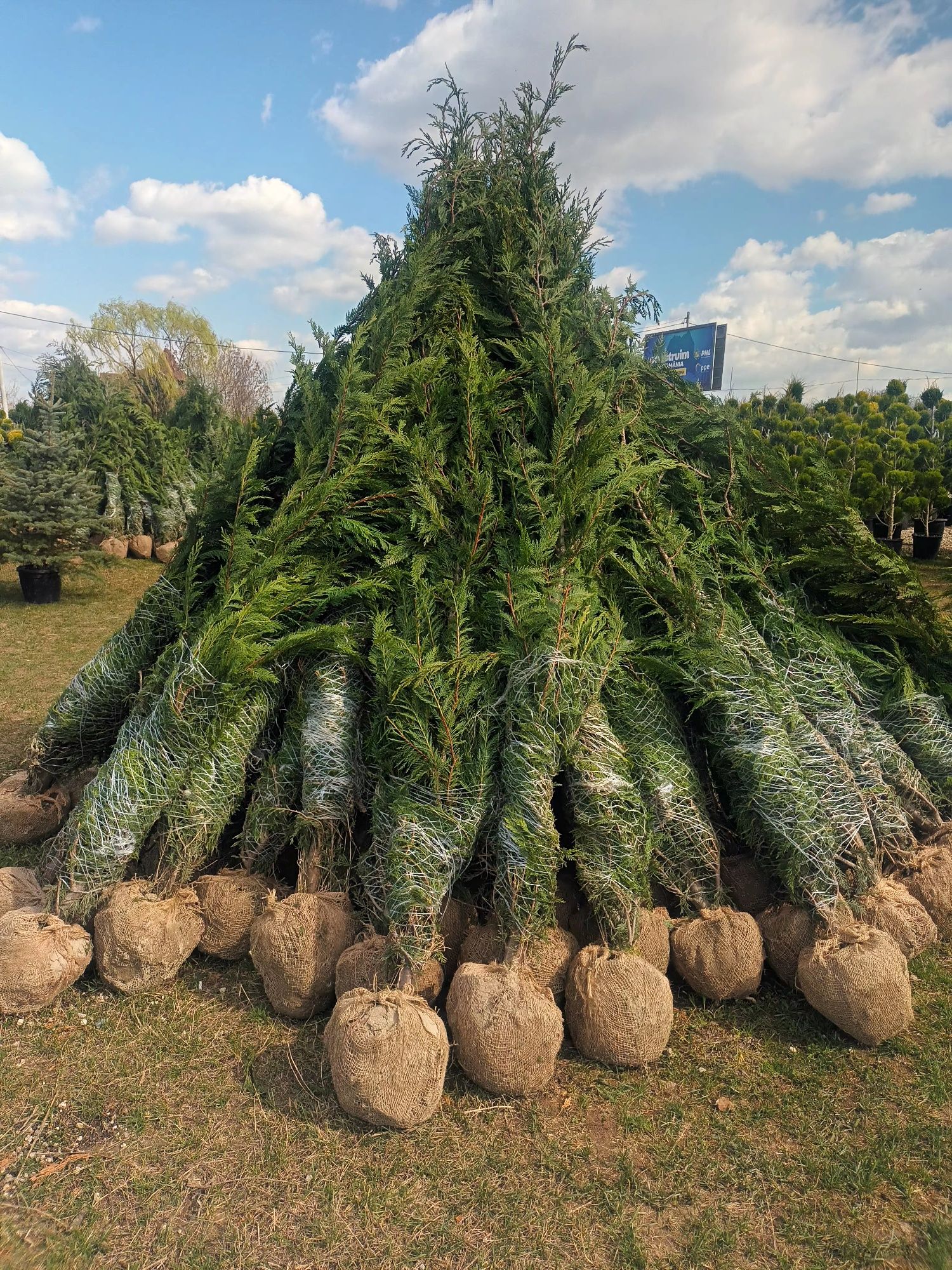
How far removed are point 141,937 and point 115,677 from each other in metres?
1.32

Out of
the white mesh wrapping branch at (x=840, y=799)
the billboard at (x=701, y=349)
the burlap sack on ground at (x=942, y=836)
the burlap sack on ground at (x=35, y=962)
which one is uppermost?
the billboard at (x=701, y=349)

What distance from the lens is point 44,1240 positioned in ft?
7.50

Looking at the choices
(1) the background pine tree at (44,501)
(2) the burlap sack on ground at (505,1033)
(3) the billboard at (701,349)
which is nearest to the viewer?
(2) the burlap sack on ground at (505,1033)

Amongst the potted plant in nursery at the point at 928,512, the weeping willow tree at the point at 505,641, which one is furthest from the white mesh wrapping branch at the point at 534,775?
the potted plant in nursery at the point at 928,512

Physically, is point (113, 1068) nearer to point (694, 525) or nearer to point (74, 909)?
point (74, 909)

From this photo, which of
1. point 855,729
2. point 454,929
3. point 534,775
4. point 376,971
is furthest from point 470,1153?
point 855,729

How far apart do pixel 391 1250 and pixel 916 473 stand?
47.3ft

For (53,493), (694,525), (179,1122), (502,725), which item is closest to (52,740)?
(179,1122)

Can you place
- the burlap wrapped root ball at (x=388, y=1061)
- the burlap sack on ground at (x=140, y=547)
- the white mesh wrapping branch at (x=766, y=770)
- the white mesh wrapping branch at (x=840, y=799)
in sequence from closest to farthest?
the burlap wrapped root ball at (x=388, y=1061)
the white mesh wrapping branch at (x=766, y=770)
the white mesh wrapping branch at (x=840, y=799)
the burlap sack on ground at (x=140, y=547)

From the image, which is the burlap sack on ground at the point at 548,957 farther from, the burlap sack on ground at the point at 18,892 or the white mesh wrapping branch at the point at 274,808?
the burlap sack on ground at the point at 18,892

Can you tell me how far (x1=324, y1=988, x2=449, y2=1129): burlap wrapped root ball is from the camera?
8.45ft

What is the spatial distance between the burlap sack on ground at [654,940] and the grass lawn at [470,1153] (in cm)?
26

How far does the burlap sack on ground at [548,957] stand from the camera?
2.93m

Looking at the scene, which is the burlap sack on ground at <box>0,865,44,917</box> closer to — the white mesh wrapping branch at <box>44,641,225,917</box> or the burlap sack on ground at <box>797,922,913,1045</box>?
the white mesh wrapping branch at <box>44,641,225,917</box>
